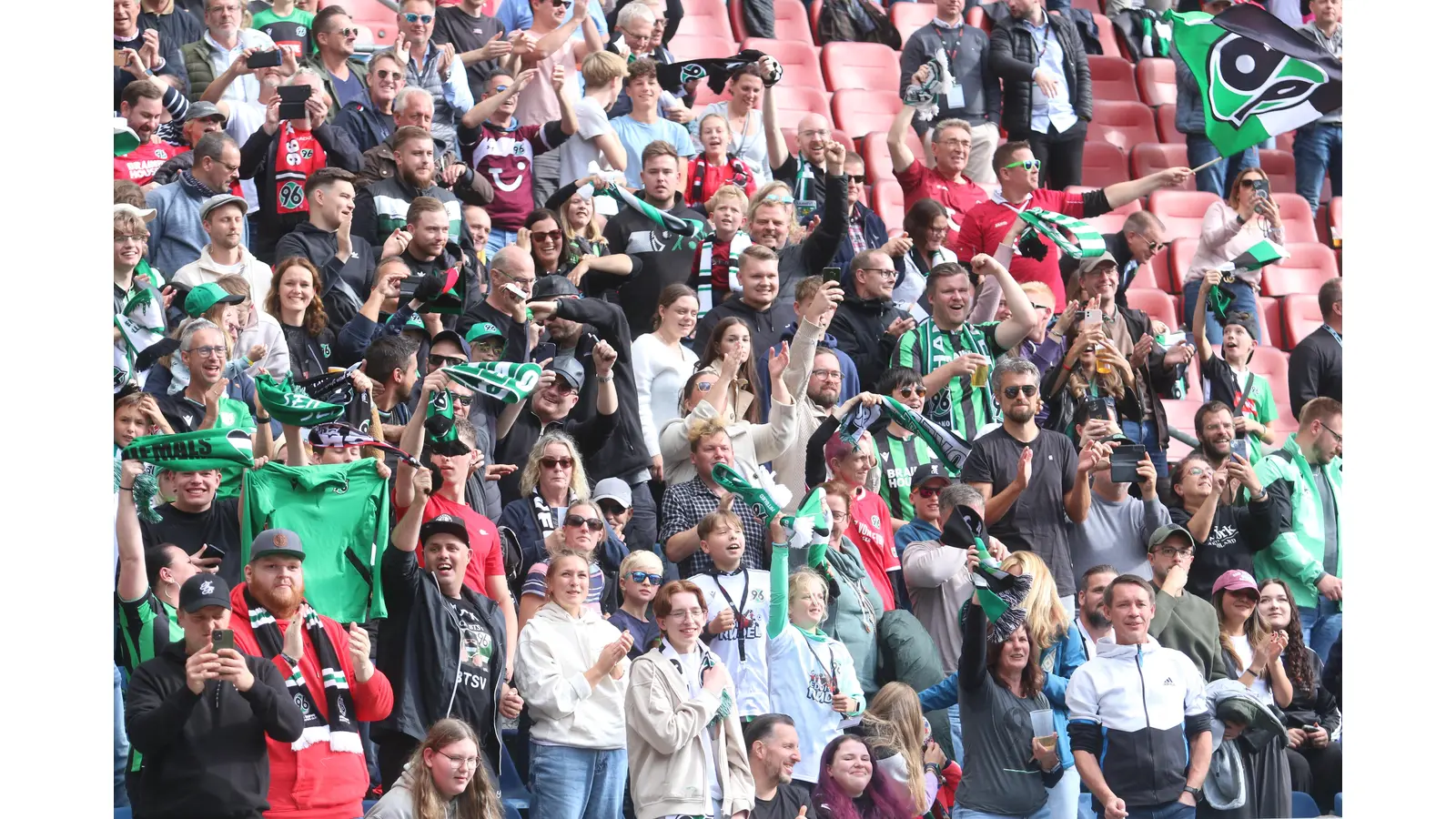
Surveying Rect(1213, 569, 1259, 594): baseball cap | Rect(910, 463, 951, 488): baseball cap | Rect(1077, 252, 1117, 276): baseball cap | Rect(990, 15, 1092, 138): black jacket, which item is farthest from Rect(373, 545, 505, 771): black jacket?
Rect(990, 15, 1092, 138): black jacket

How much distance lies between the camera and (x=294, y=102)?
916 centimetres

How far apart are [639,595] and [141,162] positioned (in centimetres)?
284

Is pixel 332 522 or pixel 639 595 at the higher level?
pixel 332 522

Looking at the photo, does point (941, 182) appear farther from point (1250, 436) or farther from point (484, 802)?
point (484, 802)

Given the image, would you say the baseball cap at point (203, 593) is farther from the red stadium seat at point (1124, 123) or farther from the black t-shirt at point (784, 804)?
the red stadium seat at point (1124, 123)

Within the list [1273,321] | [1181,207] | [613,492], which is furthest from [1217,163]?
[613,492]

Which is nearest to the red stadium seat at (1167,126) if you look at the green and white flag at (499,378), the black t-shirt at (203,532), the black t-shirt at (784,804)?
the green and white flag at (499,378)

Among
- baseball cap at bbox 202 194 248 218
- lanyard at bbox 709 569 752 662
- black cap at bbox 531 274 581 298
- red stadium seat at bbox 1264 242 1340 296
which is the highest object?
baseball cap at bbox 202 194 248 218

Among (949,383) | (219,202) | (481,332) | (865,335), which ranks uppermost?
(219,202)

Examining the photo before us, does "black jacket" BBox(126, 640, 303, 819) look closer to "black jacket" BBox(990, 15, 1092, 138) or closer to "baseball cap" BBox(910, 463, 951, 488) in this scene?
"baseball cap" BBox(910, 463, 951, 488)

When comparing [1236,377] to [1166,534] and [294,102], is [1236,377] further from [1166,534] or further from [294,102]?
[294,102]

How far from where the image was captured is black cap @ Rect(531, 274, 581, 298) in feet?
28.6

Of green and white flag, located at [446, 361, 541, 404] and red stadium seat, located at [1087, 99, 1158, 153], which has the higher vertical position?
green and white flag, located at [446, 361, 541, 404]

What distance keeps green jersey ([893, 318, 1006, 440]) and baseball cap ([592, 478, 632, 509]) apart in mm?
1441
